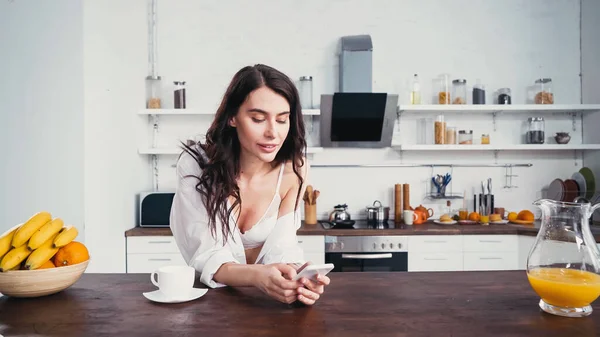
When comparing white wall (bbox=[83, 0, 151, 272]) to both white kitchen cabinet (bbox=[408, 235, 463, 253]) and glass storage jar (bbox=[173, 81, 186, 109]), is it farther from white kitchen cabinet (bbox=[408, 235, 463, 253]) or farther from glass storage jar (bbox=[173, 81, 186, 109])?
white kitchen cabinet (bbox=[408, 235, 463, 253])

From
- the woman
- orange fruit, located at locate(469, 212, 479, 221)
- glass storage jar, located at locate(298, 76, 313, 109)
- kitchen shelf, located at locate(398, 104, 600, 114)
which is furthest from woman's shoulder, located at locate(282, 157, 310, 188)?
orange fruit, located at locate(469, 212, 479, 221)

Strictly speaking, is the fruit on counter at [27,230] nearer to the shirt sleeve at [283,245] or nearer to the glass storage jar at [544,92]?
the shirt sleeve at [283,245]

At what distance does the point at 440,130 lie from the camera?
376 cm

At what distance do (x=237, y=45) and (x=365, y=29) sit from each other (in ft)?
3.73

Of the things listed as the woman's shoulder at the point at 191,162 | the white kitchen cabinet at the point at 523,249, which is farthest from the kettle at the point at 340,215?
the woman's shoulder at the point at 191,162

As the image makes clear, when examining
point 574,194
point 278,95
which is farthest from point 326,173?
point 278,95

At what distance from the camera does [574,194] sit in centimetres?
365

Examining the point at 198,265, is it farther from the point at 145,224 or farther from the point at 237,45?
the point at 237,45

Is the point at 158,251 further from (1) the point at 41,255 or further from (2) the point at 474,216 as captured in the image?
(2) the point at 474,216

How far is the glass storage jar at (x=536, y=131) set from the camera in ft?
12.3

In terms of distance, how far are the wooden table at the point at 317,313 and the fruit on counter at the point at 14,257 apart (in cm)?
10

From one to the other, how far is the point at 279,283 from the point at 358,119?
262cm

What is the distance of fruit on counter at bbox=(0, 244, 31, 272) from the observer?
4.03 feet

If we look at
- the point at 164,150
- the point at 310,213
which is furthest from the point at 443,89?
the point at 164,150
